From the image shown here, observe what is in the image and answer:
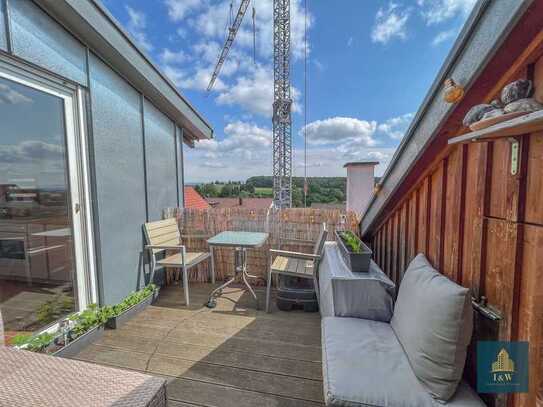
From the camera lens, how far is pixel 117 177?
2.63 m

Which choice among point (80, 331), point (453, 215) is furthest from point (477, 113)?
point (80, 331)

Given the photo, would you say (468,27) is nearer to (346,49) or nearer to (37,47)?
(37,47)

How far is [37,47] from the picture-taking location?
1816mm

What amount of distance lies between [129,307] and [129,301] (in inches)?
2.8

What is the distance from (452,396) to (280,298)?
1.81 meters

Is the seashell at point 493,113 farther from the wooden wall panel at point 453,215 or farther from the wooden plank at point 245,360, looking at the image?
the wooden plank at point 245,360

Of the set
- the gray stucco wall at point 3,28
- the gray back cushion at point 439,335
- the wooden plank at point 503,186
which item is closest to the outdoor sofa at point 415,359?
the gray back cushion at point 439,335

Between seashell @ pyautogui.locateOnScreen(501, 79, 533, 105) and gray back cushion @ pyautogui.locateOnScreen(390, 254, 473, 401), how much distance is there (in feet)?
2.68

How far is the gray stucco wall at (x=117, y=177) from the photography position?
7.87 feet

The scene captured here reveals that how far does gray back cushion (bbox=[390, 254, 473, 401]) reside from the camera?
1077 mm

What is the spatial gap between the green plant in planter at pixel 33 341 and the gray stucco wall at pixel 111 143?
22.6 inches

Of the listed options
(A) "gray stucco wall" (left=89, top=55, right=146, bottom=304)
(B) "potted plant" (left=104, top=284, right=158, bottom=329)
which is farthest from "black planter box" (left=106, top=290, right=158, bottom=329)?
(A) "gray stucco wall" (left=89, top=55, right=146, bottom=304)

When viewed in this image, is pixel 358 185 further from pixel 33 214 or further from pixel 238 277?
pixel 33 214

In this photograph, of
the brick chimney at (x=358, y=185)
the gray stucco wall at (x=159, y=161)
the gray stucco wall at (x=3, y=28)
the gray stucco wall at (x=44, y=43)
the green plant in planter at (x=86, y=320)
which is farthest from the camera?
the brick chimney at (x=358, y=185)
